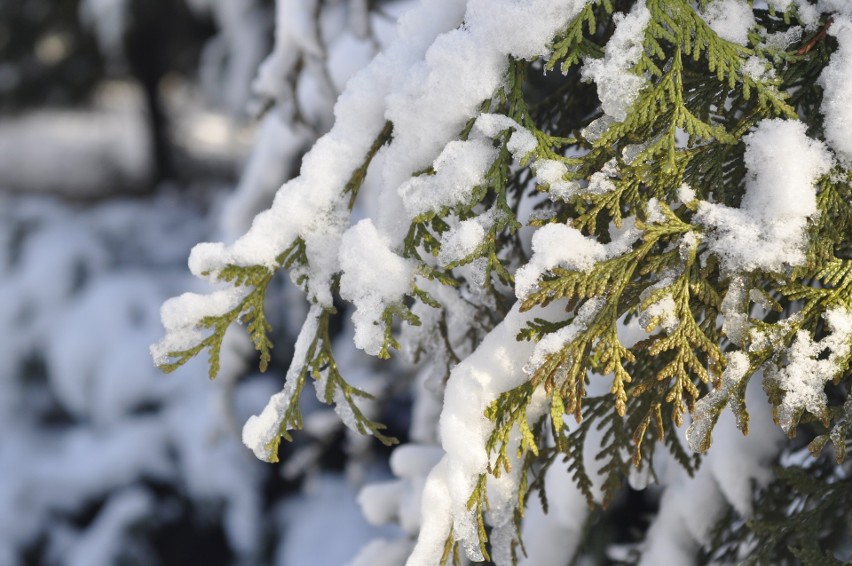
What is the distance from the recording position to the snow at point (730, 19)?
101 cm

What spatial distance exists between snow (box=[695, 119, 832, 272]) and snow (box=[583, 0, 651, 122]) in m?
0.17

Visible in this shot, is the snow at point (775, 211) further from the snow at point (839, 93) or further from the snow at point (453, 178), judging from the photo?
the snow at point (453, 178)

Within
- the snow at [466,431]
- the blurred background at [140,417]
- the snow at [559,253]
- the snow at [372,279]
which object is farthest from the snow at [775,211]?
the blurred background at [140,417]

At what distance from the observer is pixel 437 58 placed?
1.09m

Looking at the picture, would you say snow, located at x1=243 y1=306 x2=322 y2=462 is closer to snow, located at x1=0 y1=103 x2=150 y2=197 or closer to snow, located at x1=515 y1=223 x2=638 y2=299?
snow, located at x1=515 y1=223 x2=638 y2=299

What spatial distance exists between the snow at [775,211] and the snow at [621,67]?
0.17 m

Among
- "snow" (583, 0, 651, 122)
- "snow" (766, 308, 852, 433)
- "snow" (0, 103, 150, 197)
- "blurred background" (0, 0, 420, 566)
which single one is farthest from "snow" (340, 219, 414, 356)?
"snow" (0, 103, 150, 197)

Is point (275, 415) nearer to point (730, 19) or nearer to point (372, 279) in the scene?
point (372, 279)

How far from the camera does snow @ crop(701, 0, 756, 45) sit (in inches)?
39.6

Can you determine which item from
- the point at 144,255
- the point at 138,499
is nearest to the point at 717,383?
the point at 138,499

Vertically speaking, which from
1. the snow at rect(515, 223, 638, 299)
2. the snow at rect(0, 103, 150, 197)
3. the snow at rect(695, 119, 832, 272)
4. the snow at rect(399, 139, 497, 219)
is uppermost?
the snow at rect(0, 103, 150, 197)

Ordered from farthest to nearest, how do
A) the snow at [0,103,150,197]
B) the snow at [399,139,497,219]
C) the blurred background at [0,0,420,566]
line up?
the snow at [0,103,150,197]
the blurred background at [0,0,420,566]
the snow at [399,139,497,219]

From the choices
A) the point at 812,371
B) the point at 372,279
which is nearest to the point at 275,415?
the point at 372,279

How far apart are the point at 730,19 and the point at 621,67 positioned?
0.18 m
